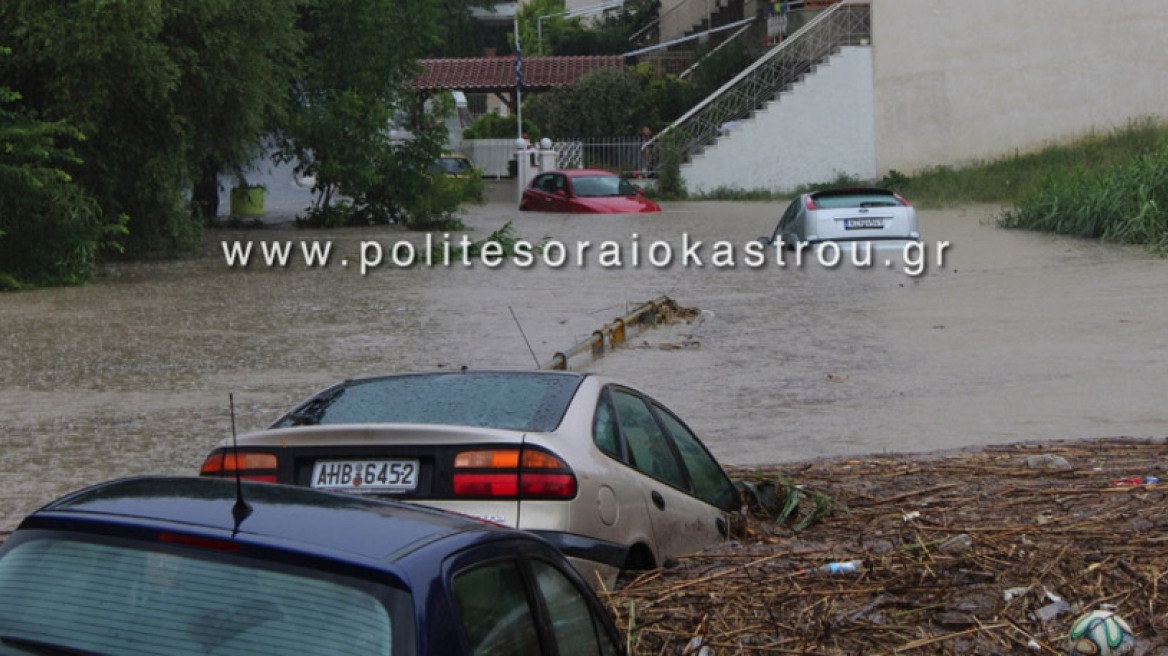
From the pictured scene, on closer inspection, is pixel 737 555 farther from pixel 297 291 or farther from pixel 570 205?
pixel 570 205

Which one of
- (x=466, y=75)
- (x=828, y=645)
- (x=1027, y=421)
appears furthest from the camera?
(x=466, y=75)

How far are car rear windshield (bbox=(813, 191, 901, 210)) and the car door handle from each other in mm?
16982

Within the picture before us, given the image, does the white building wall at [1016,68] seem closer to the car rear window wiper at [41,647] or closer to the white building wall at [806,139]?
the white building wall at [806,139]

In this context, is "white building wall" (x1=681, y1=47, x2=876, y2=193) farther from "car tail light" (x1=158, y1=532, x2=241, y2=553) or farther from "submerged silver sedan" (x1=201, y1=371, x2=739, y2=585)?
"car tail light" (x1=158, y1=532, x2=241, y2=553)

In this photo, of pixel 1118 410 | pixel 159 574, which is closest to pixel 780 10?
pixel 1118 410

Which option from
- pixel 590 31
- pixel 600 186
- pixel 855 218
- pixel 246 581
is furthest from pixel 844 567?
pixel 590 31

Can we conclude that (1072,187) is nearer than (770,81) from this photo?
Yes

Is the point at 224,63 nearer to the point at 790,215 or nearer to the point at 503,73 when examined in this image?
the point at 790,215

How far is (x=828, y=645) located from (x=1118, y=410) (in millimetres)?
7384

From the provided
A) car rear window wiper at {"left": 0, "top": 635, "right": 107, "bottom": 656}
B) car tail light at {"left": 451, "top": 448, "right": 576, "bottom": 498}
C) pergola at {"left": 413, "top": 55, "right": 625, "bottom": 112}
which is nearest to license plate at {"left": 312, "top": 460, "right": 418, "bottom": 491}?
car tail light at {"left": 451, "top": 448, "right": 576, "bottom": 498}

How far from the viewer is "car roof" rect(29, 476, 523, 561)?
337cm

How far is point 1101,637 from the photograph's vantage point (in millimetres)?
5066

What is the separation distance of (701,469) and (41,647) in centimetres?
462

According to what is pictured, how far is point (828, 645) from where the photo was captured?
523 centimetres
